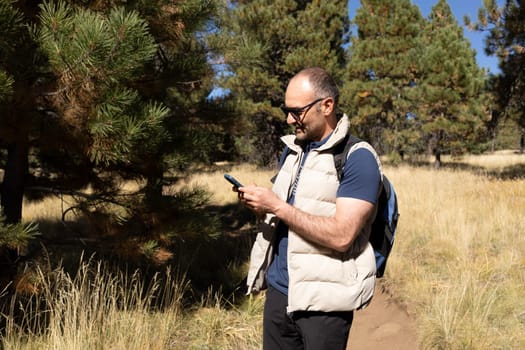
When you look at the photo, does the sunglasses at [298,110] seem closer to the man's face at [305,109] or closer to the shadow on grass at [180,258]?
the man's face at [305,109]

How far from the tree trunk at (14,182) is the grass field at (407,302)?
701mm

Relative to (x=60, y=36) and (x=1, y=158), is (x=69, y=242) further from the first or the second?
(x=60, y=36)

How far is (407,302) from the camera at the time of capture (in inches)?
147

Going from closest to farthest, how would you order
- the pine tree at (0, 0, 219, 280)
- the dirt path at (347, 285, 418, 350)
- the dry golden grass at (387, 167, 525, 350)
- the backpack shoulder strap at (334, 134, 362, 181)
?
the backpack shoulder strap at (334, 134, 362, 181) → the pine tree at (0, 0, 219, 280) → the dry golden grass at (387, 167, 525, 350) → the dirt path at (347, 285, 418, 350)

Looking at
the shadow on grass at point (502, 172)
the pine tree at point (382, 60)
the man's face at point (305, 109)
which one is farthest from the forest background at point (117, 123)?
the pine tree at point (382, 60)

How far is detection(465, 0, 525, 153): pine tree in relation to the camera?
940cm

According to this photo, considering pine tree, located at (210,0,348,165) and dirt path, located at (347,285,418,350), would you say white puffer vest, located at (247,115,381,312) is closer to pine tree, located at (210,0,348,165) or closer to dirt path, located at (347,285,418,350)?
dirt path, located at (347,285,418,350)

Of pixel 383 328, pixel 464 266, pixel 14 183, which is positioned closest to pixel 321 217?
pixel 383 328

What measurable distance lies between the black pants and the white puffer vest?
0.10 metres

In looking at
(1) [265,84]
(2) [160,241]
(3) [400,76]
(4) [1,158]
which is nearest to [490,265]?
(2) [160,241]

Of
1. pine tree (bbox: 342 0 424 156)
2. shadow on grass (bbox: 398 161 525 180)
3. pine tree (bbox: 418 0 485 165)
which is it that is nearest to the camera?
shadow on grass (bbox: 398 161 525 180)

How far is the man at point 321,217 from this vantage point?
1421 mm

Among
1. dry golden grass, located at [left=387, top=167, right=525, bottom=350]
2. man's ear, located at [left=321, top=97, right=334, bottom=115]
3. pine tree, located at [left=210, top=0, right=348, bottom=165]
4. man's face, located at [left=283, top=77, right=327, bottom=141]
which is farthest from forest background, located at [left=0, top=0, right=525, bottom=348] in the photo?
pine tree, located at [left=210, top=0, right=348, bottom=165]

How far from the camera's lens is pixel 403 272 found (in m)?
4.32
